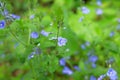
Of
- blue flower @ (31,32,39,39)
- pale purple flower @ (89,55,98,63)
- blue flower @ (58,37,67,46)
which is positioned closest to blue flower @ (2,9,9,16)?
blue flower @ (31,32,39,39)

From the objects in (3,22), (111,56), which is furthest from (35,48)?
(111,56)

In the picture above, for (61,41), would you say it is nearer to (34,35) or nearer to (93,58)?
(34,35)

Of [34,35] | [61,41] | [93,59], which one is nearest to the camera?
[61,41]

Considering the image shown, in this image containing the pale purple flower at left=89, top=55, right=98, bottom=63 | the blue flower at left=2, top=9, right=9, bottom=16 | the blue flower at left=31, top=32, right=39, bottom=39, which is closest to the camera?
the blue flower at left=2, top=9, right=9, bottom=16

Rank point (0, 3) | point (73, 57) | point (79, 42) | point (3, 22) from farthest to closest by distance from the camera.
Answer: point (73, 57) < point (79, 42) < point (3, 22) < point (0, 3)

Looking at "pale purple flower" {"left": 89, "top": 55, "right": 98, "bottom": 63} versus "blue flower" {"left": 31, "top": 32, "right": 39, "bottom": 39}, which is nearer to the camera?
"blue flower" {"left": 31, "top": 32, "right": 39, "bottom": 39}

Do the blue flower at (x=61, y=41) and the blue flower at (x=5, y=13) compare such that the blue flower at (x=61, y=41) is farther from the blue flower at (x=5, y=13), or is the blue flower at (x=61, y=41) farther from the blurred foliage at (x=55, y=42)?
the blue flower at (x=5, y=13)

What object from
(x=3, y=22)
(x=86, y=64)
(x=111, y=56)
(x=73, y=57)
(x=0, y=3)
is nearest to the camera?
(x=0, y=3)

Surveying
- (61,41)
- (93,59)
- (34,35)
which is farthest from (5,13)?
(93,59)

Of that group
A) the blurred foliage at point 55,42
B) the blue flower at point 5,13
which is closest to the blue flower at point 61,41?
the blurred foliage at point 55,42

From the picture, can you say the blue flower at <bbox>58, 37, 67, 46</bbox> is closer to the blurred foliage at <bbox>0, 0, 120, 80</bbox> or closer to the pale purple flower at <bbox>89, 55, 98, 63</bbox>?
the blurred foliage at <bbox>0, 0, 120, 80</bbox>

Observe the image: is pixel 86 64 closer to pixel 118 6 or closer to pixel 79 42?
pixel 79 42
